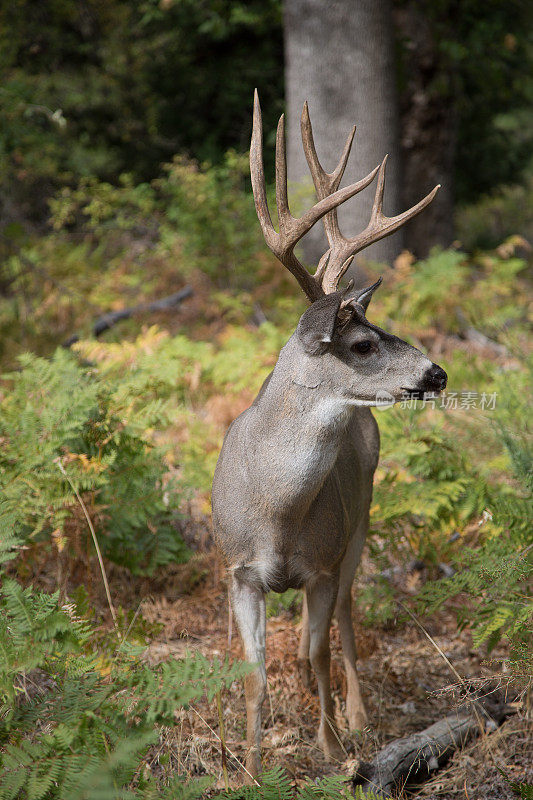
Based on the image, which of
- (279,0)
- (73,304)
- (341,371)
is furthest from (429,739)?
(279,0)

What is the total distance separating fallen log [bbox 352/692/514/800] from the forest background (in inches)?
3.9

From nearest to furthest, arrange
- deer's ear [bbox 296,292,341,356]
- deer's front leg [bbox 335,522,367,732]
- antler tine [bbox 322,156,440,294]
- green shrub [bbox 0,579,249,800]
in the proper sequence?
green shrub [bbox 0,579,249,800] → deer's ear [bbox 296,292,341,356] → antler tine [bbox 322,156,440,294] → deer's front leg [bbox 335,522,367,732]

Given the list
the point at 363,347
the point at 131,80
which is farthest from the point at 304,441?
the point at 131,80

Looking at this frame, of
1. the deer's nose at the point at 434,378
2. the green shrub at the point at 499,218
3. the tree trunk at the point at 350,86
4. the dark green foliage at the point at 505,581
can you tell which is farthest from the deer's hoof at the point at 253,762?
the green shrub at the point at 499,218

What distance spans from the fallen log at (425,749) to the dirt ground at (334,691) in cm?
5

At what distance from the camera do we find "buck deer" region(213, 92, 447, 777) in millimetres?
3082

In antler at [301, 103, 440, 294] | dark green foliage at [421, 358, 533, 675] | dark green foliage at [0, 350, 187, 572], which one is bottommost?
dark green foliage at [421, 358, 533, 675]

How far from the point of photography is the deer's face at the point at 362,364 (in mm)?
3096

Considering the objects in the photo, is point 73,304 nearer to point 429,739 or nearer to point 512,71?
point 429,739

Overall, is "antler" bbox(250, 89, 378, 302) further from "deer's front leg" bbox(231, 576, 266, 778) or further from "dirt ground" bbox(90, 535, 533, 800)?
"dirt ground" bbox(90, 535, 533, 800)

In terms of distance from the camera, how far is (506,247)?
9.42m

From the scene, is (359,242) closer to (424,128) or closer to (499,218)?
(424,128)

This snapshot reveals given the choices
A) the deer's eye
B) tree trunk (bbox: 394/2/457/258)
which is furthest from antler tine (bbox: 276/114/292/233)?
tree trunk (bbox: 394/2/457/258)

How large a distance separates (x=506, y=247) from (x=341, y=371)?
7068 millimetres
